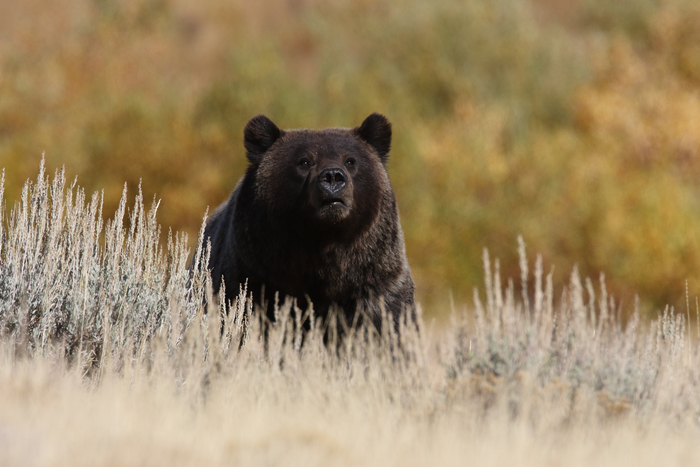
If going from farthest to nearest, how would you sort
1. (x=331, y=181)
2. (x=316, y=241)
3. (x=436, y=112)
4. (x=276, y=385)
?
(x=436, y=112) < (x=316, y=241) < (x=331, y=181) < (x=276, y=385)

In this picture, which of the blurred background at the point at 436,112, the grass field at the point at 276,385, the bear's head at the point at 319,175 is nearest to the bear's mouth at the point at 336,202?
the bear's head at the point at 319,175

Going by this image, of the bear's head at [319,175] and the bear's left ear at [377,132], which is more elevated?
the bear's left ear at [377,132]

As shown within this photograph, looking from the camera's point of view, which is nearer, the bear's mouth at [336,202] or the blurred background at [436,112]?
the bear's mouth at [336,202]

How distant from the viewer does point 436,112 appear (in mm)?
26953

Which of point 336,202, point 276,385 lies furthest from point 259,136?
point 276,385

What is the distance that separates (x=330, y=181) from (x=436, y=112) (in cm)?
2181

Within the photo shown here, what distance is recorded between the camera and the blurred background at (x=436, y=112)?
1873 cm

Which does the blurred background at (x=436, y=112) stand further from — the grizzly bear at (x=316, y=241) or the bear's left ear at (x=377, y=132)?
the grizzly bear at (x=316, y=241)

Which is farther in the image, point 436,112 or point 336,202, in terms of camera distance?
point 436,112

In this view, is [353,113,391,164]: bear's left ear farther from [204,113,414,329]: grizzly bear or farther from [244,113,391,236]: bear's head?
[204,113,414,329]: grizzly bear

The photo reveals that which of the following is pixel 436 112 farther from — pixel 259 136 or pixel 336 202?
pixel 336 202

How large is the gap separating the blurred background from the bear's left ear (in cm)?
1141

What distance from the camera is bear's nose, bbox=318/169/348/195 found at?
5.64 m

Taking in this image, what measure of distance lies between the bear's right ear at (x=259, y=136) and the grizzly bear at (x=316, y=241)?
0.06 m
